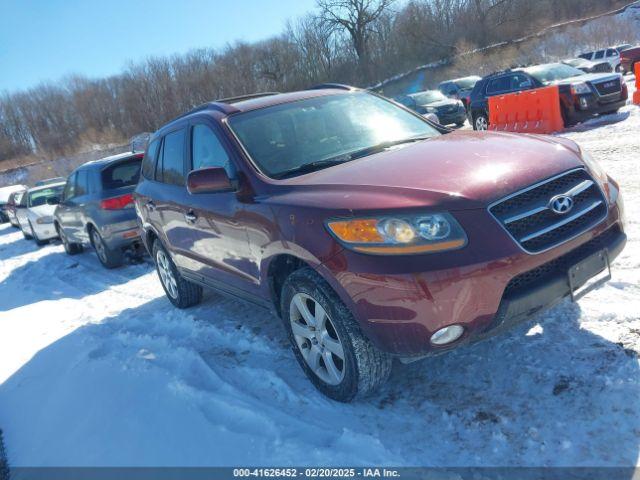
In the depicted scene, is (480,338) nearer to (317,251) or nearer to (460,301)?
(460,301)

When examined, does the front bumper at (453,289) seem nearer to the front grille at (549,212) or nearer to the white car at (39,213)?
the front grille at (549,212)

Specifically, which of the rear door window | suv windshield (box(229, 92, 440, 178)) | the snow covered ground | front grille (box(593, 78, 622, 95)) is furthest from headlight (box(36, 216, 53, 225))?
front grille (box(593, 78, 622, 95))

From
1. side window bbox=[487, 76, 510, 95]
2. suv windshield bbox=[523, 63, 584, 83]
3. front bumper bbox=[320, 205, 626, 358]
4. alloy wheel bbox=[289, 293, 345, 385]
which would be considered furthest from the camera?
side window bbox=[487, 76, 510, 95]

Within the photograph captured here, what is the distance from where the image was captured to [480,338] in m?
2.56

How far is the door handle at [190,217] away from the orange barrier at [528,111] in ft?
33.6

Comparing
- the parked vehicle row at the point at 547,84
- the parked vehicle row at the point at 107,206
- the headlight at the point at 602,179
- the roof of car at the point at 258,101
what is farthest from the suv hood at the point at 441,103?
the headlight at the point at 602,179

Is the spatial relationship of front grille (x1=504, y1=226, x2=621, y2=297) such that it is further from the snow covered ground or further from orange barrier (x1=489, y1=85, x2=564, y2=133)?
orange barrier (x1=489, y1=85, x2=564, y2=133)

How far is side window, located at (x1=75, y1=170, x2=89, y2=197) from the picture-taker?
8.43 metres

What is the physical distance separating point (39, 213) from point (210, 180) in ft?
37.2

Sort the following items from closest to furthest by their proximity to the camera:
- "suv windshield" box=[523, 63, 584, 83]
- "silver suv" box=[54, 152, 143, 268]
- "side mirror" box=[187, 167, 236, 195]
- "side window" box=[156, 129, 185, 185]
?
"side mirror" box=[187, 167, 236, 195] < "side window" box=[156, 129, 185, 185] < "silver suv" box=[54, 152, 143, 268] < "suv windshield" box=[523, 63, 584, 83]

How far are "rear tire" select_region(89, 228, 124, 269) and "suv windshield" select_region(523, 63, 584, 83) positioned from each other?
11.0 m

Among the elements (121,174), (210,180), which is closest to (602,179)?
(210,180)

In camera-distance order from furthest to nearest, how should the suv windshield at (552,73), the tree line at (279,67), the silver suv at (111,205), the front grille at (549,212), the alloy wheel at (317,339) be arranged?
the tree line at (279,67) → the suv windshield at (552,73) → the silver suv at (111,205) → the alloy wheel at (317,339) → the front grille at (549,212)

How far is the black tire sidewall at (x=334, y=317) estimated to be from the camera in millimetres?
2768
